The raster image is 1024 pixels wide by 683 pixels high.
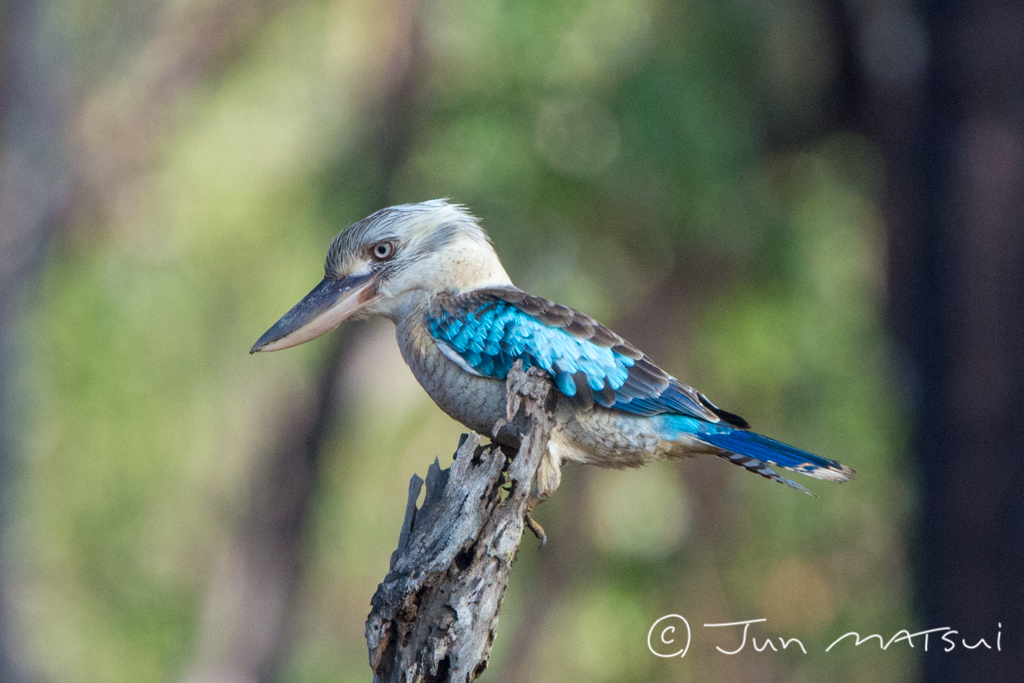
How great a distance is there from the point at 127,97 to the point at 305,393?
415 cm

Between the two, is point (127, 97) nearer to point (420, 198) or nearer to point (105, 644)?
point (420, 198)

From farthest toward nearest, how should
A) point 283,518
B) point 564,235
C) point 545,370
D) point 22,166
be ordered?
point 283,518 < point 564,235 < point 22,166 < point 545,370

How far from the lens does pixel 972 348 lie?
834 cm

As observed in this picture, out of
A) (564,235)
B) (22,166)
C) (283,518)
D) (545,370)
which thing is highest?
(564,235)

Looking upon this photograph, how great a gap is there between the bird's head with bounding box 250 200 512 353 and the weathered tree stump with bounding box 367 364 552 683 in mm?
1196

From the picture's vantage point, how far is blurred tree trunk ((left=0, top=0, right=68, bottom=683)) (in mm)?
10523

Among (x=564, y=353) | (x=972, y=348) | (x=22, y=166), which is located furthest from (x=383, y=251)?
(x=22, y=166)

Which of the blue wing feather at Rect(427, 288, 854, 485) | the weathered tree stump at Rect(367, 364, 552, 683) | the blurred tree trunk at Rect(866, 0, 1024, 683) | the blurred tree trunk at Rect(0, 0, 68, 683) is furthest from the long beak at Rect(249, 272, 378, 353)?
the blurred tree trunk at Rect(0, 0, 68, 683)

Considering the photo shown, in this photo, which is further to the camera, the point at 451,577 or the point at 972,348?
the point at 972,348

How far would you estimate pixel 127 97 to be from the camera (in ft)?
39.1

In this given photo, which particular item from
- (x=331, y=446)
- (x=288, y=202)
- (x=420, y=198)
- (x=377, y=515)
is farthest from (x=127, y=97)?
(x=377, y=515)

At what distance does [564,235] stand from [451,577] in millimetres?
8598

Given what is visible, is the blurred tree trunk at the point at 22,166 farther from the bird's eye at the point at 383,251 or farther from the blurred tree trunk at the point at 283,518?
the bird's eye at the point at 383,251

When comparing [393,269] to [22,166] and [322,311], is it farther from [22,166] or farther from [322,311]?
[22,166]
